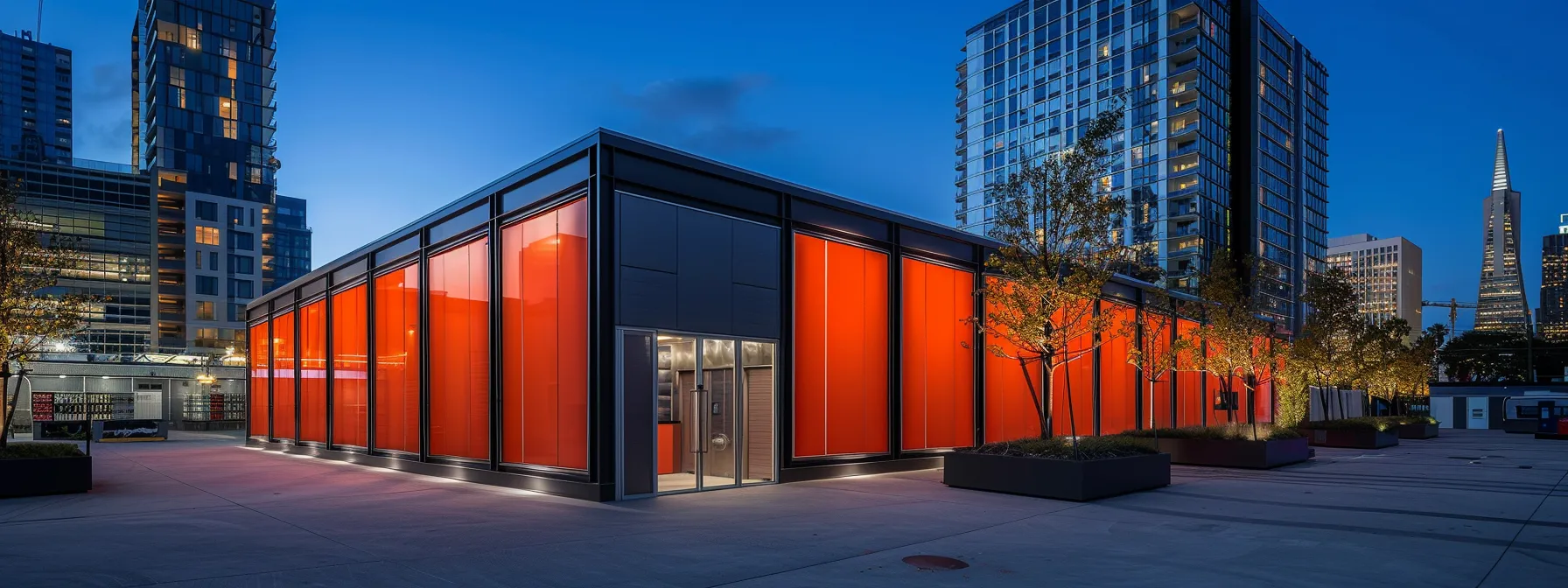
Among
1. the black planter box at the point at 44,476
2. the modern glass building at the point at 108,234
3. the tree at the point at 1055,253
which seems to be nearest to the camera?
the black planter box at the point at 44,476

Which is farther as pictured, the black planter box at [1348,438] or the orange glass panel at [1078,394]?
the black planter box at [1348,438]

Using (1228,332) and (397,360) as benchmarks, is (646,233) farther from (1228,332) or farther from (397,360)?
(1228,332)

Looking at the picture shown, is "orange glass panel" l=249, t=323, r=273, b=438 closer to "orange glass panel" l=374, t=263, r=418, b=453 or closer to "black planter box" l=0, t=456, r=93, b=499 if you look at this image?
"orange glass panel" l=374, t=263, r=418, b=453

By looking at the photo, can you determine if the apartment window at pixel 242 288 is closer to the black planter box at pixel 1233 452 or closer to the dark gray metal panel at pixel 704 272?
the dark gray metal panel at pixel 704 272

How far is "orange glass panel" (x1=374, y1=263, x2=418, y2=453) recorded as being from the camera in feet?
73.9

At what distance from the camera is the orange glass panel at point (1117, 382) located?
99.9 feet

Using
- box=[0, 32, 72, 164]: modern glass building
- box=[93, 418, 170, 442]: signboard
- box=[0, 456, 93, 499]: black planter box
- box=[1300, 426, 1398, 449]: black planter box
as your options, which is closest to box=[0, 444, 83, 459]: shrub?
box=[0, 456, 93, 499]: black planter box

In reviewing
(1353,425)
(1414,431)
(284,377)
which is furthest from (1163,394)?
(284,377)

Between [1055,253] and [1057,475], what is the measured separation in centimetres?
519

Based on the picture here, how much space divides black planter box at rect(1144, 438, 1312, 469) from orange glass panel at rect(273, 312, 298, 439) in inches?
1100

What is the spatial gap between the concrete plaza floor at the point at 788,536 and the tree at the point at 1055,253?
3.53 m

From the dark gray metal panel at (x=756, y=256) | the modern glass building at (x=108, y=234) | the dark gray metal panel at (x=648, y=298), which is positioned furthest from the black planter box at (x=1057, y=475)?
the modern glass building at (x=108, y=234)

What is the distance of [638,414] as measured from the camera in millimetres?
16125

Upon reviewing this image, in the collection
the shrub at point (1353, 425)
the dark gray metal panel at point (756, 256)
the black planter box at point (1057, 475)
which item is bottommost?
the shrub at point (1353, 425)
